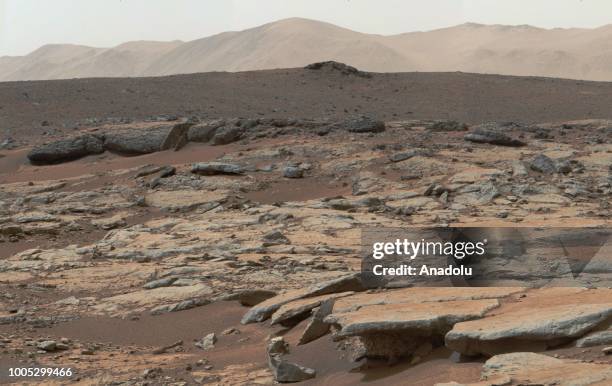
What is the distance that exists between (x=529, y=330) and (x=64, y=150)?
48.8 ft

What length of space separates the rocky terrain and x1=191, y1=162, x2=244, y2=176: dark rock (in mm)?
34

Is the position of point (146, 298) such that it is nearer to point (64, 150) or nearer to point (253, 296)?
point (253, 296)

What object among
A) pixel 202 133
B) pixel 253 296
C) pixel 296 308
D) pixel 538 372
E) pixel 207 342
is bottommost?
pixel 207 342

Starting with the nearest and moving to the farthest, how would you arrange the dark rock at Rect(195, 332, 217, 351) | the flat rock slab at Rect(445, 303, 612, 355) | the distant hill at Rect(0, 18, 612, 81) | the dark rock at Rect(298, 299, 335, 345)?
the flat rock slab at Rect(445, 303, 612, 355) → the dark rock at Rect(298, 299, 335, 345) → the dark rock at Rect(195, 332, 217, 351) → the distant hill at Rect(0, 18, 612, 81)

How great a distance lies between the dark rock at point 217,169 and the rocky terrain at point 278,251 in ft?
0.11

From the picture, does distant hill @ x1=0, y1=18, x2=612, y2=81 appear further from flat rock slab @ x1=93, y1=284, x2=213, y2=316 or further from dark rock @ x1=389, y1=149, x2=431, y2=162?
flat rock slab @ x1=93, y1=284, x2=213, y2=316

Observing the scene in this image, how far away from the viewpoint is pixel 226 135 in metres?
17.1

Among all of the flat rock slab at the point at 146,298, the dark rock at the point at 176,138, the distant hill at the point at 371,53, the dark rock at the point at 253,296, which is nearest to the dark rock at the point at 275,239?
the flat rock slab at the point at 146,298

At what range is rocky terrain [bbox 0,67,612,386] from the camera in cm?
500

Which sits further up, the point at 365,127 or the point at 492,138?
the point at 365,127

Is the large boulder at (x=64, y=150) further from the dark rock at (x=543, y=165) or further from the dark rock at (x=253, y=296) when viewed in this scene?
the dark rock at (x=253, y=296)

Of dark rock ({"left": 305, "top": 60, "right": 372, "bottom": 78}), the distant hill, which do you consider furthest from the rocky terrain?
the distant hill

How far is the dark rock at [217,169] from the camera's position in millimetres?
14633
